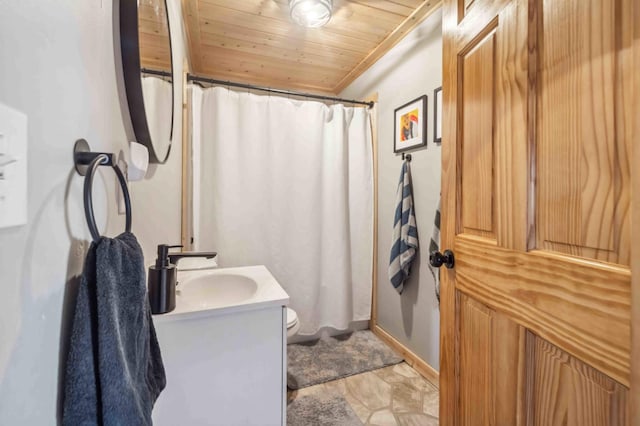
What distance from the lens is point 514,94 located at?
0.69 metres

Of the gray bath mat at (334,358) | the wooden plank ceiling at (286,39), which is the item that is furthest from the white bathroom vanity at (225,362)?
the wooden plank ceiling at (286,39)

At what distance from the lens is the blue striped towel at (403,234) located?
1.84 m

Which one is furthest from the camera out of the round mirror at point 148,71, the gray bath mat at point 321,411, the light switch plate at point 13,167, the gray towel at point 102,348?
the gray bath mat at point 321,411

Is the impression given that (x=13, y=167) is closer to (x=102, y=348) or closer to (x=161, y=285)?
(x=102, y=348)

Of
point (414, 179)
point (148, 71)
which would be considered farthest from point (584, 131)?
point (414, 179)

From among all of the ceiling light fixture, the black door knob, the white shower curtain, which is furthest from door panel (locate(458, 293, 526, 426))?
the ceiling light fixture

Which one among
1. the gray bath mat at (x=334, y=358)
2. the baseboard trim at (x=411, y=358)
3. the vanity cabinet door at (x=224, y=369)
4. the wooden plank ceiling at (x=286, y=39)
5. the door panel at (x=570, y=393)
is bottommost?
the gray bath mat at (x=334, y=358)

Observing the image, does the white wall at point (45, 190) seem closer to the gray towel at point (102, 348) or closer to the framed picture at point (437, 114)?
the gray towel at point (102, 348)

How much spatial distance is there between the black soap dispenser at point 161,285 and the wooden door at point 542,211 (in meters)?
0.93

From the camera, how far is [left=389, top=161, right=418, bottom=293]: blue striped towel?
1.84m

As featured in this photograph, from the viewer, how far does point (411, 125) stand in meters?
1.88

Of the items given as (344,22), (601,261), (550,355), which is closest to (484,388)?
(550,355)

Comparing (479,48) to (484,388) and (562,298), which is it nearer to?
(562,298)

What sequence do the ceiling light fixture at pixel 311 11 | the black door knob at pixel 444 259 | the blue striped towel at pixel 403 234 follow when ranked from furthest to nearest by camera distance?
the blue striped towel at pixel 403 234
the ceiling light fixture at pixel 311 11
the black door knob at pixel 444 259
